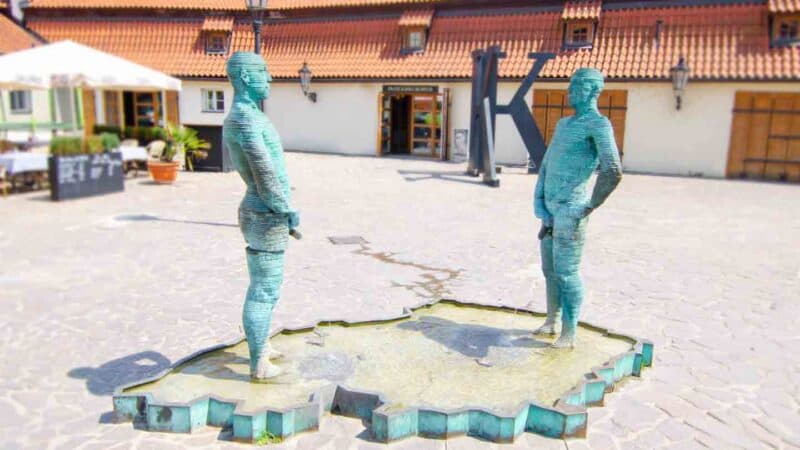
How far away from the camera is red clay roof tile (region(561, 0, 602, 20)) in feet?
65.1

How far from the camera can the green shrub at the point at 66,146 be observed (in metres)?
11.6

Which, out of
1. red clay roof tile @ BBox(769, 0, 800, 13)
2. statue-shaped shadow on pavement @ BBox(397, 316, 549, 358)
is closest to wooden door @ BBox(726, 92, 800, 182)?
red clay roof tile @ BBox(769, 0, 800, 13)

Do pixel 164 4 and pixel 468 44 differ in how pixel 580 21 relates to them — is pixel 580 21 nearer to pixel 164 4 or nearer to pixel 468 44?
pixel 468 44

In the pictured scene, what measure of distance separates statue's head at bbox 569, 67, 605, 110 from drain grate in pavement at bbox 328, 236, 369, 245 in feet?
15.9

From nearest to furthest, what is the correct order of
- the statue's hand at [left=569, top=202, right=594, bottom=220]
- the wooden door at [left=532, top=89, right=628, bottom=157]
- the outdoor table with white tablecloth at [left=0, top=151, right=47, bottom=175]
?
the statue's hand at [left=569, top=202, right=594, bottom=220] < the outdoor table with white tablecloth at [left=0, top=151, right=47, bottom=175] < the wooden door at [left=532, top=89, right=628, bottom=157]

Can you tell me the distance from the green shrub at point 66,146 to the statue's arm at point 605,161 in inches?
413

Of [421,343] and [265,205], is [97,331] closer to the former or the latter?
[265,205]

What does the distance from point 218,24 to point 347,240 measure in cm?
1768

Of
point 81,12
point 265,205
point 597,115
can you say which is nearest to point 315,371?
point 265,205

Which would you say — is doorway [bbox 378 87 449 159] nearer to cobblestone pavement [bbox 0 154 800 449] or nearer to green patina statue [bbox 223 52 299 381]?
cobblestone pavement [bbox 0 154 800 449]

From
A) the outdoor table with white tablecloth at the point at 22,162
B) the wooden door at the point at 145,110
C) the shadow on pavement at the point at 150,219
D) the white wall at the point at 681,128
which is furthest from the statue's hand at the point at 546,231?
the wooden door at the point at 145,110

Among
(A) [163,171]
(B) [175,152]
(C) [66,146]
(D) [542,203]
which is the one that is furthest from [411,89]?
(D) [542,203]

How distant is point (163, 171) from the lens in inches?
553

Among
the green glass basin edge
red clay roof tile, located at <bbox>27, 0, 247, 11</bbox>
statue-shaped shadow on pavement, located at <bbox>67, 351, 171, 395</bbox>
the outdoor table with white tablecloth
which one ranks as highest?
red clay roof tile, located at <bbox>27, 0, 247, 11</bbox>
